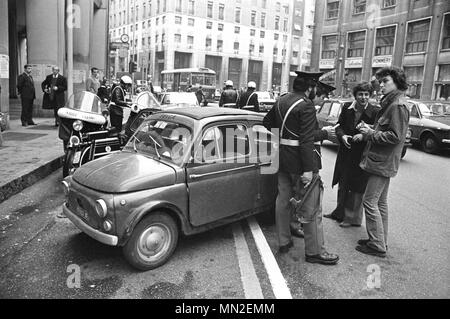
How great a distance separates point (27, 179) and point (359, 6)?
37114mm

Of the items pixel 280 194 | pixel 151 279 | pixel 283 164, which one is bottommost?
pixel 151 279

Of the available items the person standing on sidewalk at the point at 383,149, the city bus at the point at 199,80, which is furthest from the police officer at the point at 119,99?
the city bus at the point at 199,80

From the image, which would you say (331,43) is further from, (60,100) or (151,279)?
(151,279)

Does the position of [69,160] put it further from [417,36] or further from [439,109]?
[417,36]

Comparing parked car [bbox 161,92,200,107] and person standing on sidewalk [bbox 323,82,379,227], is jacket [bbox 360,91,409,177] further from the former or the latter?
parked car [bbox 161,92,200,107]

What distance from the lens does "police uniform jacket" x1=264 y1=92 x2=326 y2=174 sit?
4.07 meters

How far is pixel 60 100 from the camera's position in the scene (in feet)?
41.9

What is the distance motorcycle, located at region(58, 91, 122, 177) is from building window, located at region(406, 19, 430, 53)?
30.7m

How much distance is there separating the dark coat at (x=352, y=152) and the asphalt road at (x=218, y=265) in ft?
2.15

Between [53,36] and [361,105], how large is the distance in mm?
13363

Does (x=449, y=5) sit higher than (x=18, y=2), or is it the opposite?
(x=449, y=5)

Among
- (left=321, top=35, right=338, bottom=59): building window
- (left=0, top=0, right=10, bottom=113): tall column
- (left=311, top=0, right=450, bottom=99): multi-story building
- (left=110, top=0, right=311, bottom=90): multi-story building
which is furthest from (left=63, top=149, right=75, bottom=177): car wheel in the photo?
(left=110, top=0, right=311, bottom=90): multi-story building

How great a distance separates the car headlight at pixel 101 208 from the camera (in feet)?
11.9

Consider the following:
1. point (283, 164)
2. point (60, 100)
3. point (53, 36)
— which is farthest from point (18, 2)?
point (283, 164)
